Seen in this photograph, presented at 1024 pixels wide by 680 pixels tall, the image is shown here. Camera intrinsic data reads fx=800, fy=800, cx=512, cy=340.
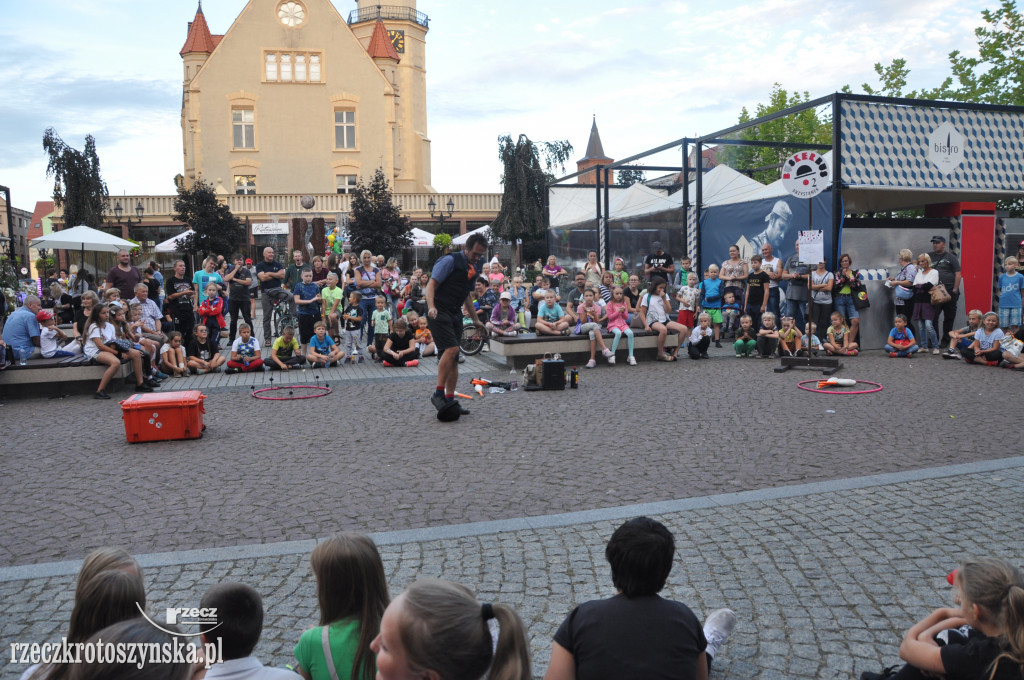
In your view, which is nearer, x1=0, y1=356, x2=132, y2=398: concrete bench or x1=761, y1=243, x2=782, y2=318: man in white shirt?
x1=0, y1=356, x2=132, y2=398: concrete bench

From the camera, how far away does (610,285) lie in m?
16.6

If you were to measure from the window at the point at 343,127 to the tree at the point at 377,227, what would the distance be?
14894 millimetres

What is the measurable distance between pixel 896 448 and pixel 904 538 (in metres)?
2.62

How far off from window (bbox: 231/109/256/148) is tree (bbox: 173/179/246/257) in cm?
1390

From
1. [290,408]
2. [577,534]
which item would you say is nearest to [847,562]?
[577,534]

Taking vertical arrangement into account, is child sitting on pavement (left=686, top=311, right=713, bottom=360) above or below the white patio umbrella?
below

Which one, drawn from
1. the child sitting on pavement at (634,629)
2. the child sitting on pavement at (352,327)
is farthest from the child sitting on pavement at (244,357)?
the child sitting on pavement at (634,629)

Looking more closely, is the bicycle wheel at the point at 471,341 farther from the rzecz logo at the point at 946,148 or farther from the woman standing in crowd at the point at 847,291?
the rzecz logo at the point at 946,148

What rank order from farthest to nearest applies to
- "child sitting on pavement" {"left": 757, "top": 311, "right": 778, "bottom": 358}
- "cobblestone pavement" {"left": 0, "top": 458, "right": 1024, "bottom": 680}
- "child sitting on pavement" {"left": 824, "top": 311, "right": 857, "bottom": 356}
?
"child sitting on pavement" {"left": 824, "top": 311, "right": 857, "bottom": 356} < "child sitting on pavement" {"left": 757, "top": 311, "right": 778, "bottom": 358} < "cobblestone pavement" {"left": 0, "top": 458, "right": 1024, "bottom": 680}

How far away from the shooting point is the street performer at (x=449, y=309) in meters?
8.90

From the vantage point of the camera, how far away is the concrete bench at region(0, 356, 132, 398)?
11.3 meters

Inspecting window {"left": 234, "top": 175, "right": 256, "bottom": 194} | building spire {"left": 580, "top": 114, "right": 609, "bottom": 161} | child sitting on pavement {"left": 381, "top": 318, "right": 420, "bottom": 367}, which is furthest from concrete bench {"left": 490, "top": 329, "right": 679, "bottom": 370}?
building spire {"left": 580, "top": 114, "right": 609, "bottom": 161}

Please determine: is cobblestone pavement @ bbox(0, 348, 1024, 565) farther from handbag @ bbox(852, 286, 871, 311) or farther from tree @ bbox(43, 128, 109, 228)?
tree @ bbox(43, 128, 109, 228)

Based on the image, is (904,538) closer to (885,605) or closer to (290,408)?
(885,605)
